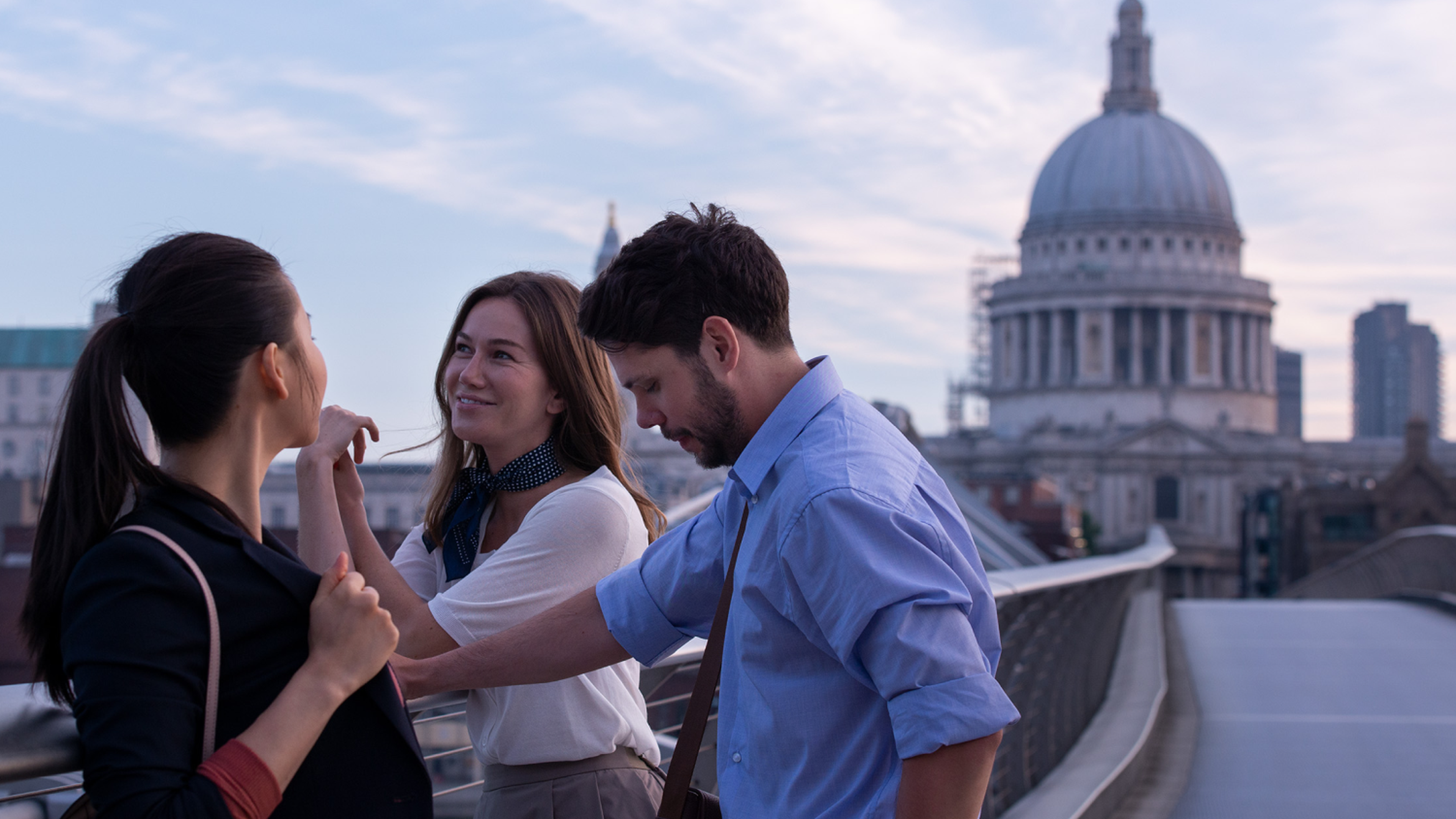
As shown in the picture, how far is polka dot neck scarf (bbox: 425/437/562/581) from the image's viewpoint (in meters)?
3.05

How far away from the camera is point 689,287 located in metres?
2.35

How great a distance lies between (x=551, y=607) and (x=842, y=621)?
839 millimetres

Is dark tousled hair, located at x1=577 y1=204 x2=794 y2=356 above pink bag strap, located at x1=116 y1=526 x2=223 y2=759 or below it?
above

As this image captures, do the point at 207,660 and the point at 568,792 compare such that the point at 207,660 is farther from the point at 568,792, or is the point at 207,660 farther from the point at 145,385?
the point at 568,792

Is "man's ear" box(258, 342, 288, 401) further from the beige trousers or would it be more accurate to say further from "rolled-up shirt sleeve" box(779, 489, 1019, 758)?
the beige trousers

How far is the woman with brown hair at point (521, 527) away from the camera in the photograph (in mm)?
2799

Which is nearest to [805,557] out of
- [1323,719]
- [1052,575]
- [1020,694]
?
[1020,694]

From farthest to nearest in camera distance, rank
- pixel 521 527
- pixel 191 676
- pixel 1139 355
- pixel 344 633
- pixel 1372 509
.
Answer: pixel 1139 355 → pixel 1372 509 → pixel 521 527 → pixel 344 633 → pixel 191 676

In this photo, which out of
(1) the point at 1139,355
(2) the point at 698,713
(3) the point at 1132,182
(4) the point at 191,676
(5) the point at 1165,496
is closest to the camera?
(4) the point at 191,676

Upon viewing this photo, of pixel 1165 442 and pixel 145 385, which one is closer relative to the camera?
pixel 145 385

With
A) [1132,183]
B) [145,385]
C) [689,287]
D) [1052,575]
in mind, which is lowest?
[1052,575]

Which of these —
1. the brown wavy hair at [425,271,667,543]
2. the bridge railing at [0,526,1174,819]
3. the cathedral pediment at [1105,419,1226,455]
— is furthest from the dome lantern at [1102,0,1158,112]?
the brown wavy hair at [425,271,667,543]

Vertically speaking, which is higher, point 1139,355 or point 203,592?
point 1139,355

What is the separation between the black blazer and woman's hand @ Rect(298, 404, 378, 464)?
0.82 metres
